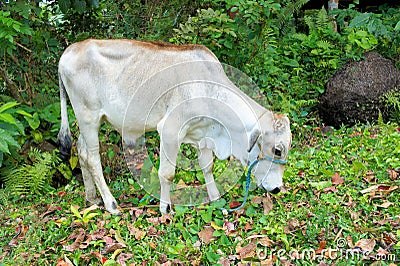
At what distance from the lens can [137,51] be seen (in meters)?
4.59

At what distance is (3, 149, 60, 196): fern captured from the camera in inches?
214

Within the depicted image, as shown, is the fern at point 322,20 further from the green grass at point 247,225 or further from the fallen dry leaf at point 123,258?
the fallen dry leaf at point 123,258

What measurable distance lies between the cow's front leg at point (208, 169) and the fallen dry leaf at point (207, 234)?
1.76ft

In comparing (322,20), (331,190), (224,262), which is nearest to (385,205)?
(331,190)

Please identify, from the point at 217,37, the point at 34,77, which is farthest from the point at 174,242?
the point at 34,77

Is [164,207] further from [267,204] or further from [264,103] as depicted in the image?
[264,103]

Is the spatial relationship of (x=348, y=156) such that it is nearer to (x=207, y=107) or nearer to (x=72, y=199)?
(x=207, y=107)

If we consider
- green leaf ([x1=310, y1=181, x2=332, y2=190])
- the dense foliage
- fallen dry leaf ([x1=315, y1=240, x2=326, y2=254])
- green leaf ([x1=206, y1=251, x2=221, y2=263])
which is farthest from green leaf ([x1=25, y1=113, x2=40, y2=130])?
fallen dry leaf ([x1=315, y1=240, x2=326, y2=254])

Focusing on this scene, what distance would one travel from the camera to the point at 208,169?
4.87 m

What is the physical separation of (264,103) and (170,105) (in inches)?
73.2

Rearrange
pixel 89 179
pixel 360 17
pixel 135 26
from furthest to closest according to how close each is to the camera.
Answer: pixel 135 26, pixel 360 17, pixel 89 179

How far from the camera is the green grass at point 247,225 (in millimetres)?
3879

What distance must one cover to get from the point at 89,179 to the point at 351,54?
449 centimetres

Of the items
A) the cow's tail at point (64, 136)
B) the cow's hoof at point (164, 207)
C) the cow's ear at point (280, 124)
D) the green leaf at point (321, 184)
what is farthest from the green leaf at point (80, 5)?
the green leaf at point (321, 184)
